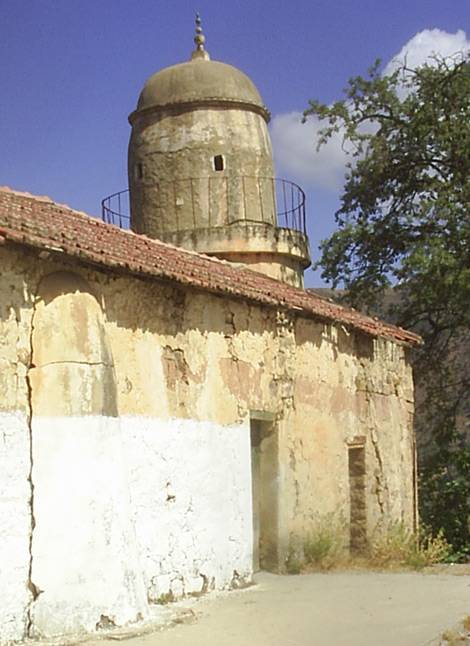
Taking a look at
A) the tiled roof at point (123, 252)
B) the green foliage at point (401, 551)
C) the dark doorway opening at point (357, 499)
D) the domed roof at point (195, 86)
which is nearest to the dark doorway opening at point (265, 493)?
the tiled roof at point (123, 252)

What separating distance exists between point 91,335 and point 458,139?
12445 millimetres

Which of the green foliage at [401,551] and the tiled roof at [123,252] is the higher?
the tiled roof at [123,252]

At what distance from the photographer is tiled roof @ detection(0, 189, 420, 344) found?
802 centimetres

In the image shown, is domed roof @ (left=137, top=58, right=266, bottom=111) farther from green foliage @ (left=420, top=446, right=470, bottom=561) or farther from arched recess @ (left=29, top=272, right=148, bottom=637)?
arched recess @ (left=29, top=272, right=148, bottom=637)

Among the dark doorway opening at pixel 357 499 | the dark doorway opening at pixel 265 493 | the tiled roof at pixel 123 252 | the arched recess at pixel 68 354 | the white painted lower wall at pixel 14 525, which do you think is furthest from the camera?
the dark doorway opening at pixel 357 499

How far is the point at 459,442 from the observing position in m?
20.4

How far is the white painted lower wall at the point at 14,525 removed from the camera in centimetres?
729

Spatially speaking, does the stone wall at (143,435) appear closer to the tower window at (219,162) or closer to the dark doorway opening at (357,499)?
the dark doorway opening at (357,499)

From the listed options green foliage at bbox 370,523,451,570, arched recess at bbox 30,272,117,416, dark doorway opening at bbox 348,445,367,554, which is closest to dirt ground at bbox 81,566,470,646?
green foliage at bbox 370,523,451,570

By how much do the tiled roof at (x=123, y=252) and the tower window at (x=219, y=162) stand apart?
23.4ft

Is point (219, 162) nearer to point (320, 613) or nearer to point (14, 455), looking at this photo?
point (320, 613)

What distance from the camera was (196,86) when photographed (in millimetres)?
19688

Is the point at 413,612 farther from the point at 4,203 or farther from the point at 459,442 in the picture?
the point at 459,442

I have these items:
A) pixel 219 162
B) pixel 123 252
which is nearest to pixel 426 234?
pixel 219 162
